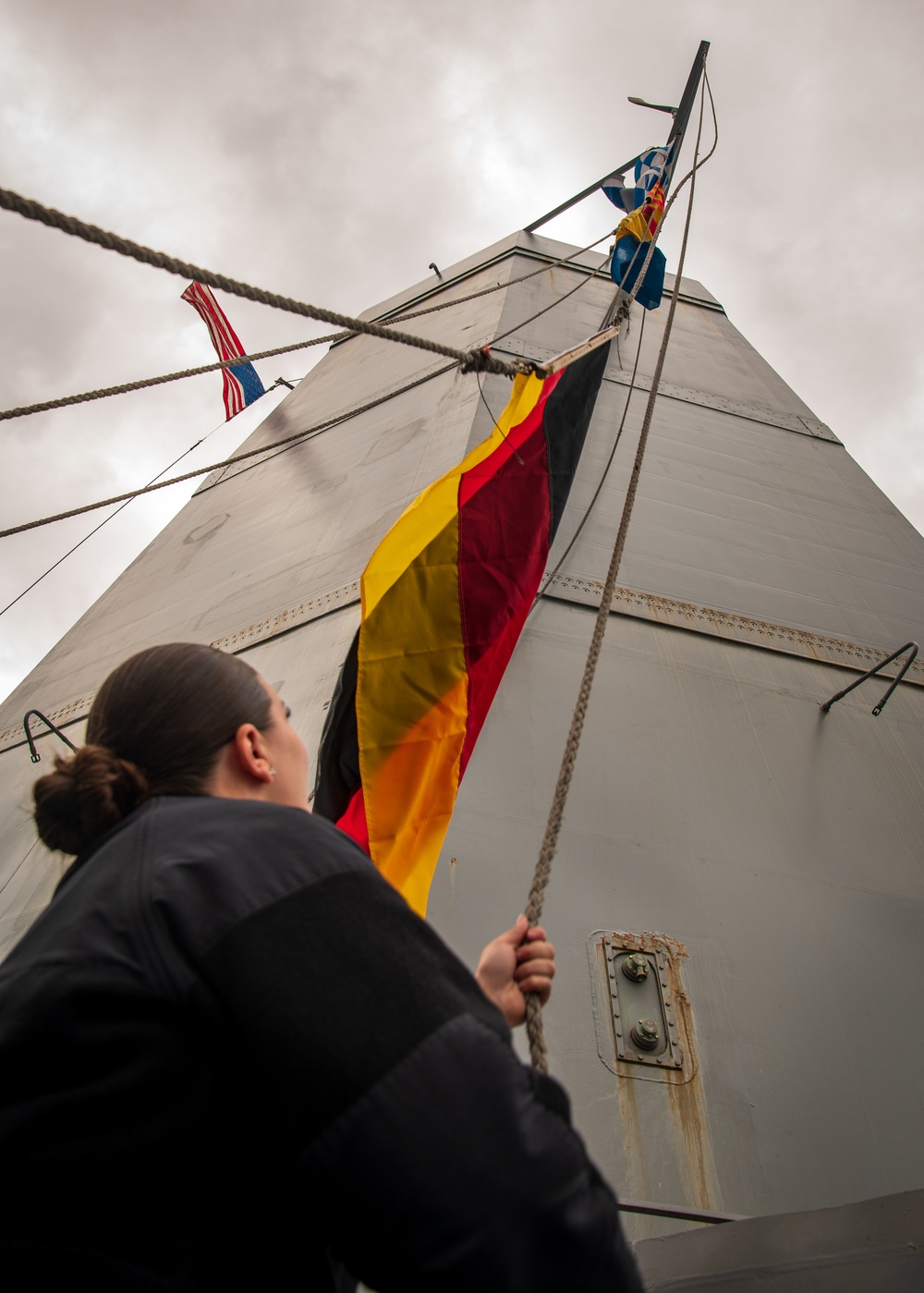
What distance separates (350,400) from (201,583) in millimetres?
3243

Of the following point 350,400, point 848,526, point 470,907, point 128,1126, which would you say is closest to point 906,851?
point 470,907

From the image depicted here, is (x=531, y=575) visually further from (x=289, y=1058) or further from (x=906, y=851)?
(x=289, y=1058)

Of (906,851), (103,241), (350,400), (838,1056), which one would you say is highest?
(350,400)

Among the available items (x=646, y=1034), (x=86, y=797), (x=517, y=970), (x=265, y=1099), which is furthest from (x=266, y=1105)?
(x=646, y=1034)

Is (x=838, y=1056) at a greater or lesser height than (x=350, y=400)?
lesser

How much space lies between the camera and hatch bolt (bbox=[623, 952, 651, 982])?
264cm

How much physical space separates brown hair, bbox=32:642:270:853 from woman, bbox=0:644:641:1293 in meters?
0.16

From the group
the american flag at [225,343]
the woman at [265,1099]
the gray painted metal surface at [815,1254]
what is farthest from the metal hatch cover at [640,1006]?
the american flag at [225,343]

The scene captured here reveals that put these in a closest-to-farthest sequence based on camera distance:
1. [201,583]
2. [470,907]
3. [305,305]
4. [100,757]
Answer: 1. [100,757]
2. [305,305]
3. [470,907]
4. [201,583]

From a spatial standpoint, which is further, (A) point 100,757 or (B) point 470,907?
(B) point 470,907

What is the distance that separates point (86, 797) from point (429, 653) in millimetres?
2097

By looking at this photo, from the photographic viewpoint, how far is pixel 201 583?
564 centimetres

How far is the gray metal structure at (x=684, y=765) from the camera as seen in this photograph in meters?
2.43

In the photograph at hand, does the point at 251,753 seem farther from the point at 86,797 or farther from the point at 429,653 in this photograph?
the point at 429,653
